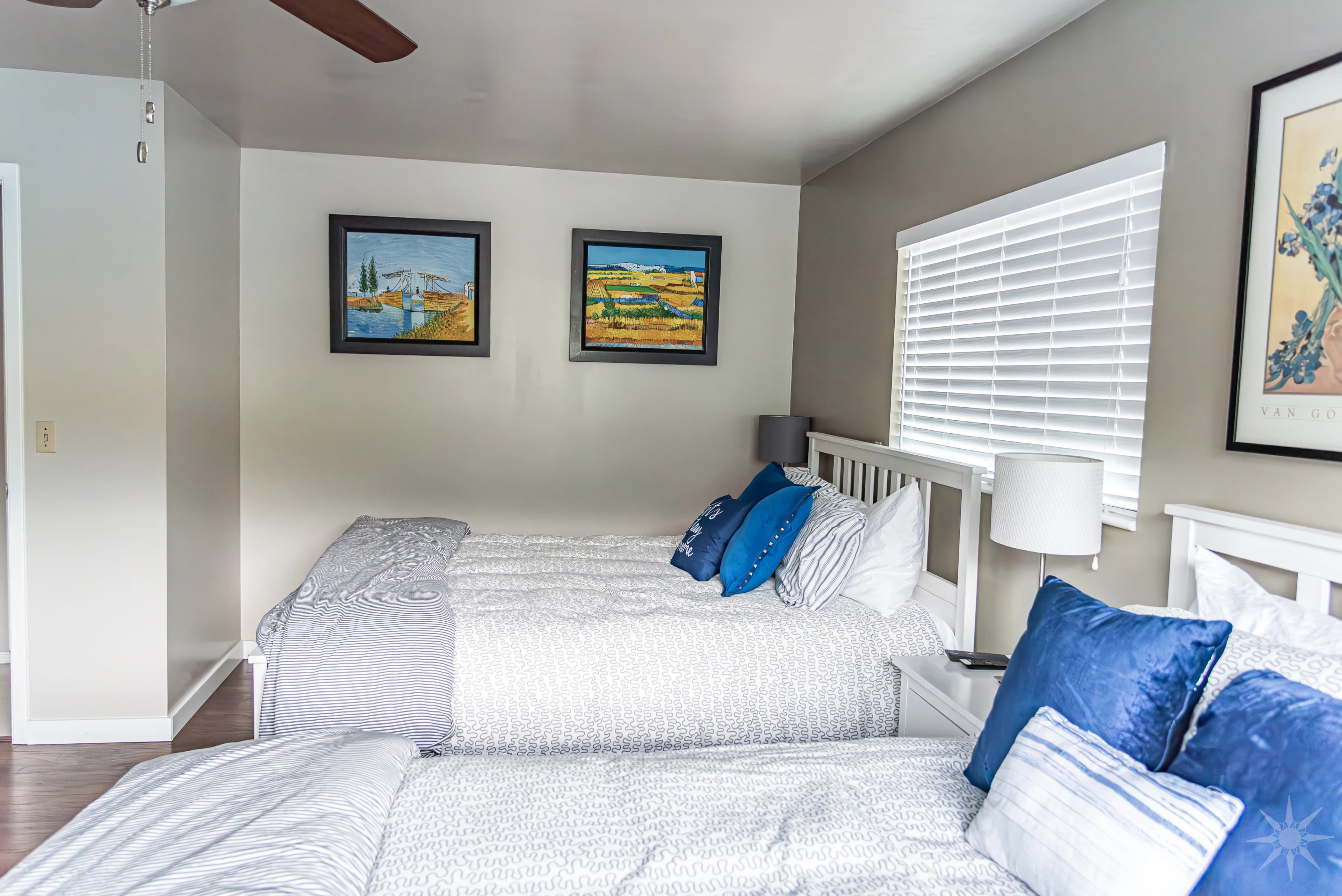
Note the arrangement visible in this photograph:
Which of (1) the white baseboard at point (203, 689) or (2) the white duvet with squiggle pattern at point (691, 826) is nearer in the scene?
(2) the white duvet with squiggle pattern at point (691, 826)

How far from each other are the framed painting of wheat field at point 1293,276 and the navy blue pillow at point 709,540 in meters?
1.69

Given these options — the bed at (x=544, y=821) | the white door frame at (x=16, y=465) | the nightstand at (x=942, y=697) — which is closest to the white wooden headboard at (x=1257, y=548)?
the bed at (x=544, y=821)

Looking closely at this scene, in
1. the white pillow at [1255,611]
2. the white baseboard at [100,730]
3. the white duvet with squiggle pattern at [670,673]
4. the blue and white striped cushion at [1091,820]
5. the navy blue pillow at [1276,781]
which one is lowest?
the white baseboard at [100,730]

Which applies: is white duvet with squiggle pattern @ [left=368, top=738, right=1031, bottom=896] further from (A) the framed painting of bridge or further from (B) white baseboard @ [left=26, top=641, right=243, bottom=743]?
(A) the framed painting of bridge

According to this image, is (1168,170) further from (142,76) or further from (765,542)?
(142,76)

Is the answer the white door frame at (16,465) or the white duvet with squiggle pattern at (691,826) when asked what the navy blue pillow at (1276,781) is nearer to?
the white duvet with squiggle pattern at (691,826)

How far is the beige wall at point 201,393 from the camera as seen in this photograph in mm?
3227

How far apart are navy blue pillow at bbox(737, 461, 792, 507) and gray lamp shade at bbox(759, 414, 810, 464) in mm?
643

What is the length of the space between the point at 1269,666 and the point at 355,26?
215cm

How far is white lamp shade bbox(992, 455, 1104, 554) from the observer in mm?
1947

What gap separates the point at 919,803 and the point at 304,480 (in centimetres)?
352

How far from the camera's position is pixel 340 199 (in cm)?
405

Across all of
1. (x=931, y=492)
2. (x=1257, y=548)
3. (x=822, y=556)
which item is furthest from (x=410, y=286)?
(x=1257, y=548)

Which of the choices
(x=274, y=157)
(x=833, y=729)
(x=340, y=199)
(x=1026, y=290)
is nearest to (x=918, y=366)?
(x=1026, y=290)
